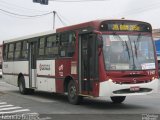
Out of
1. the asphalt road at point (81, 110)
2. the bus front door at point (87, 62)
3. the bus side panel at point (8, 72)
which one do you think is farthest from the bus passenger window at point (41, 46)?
the bus side panel at point (8, 72)

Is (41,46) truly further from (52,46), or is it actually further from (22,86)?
(22,86)

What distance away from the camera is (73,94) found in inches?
670

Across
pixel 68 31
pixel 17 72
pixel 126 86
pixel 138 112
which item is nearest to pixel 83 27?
pixel 68 31

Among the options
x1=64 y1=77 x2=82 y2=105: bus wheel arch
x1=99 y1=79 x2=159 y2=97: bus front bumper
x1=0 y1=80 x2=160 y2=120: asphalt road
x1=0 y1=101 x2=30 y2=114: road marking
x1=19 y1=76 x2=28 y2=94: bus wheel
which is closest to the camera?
x1=0 y1=80 x2=160 y2=120: asphalt road

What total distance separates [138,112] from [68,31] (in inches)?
187

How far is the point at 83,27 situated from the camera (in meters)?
16.3

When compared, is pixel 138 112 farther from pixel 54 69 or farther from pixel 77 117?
pixel 54 69

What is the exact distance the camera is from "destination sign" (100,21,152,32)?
1548 cm

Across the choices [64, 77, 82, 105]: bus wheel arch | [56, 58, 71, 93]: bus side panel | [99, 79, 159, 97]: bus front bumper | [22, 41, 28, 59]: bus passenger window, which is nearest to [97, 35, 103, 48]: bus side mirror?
[99, 79, 159, 97]: bus front bumper

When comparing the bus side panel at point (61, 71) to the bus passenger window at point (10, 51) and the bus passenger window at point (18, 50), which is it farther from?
the bus passenger window at point (10, 51)

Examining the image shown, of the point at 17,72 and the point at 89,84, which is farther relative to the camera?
the point at 17,72

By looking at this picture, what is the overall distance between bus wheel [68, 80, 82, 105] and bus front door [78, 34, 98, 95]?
1.50ft

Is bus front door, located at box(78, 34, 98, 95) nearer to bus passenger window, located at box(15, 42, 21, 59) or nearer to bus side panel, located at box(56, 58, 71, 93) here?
bus side panel, located at box(56, 58, 71, 93)

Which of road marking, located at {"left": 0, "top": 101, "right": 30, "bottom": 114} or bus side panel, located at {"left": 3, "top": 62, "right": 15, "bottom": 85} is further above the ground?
bus side panel, located at {"left": 3, "top": 62, "right": 15, "bottom": 85}
